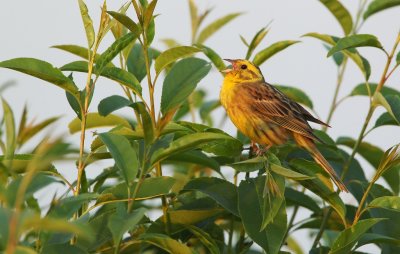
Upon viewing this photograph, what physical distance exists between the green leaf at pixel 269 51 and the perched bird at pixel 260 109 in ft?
2.33

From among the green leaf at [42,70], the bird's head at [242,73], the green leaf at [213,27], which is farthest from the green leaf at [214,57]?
the bird's head at [242,73]

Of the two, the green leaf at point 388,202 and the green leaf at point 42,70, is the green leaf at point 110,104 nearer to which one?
the green leaf at point 42,70

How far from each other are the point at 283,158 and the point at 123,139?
1083 millimetres

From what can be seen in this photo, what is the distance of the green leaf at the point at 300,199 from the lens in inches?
114

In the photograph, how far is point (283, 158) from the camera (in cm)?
312

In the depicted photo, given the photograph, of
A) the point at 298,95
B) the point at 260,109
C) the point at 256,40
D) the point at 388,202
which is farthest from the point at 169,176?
the point at 260,109

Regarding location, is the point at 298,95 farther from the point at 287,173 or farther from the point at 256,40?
the point at 287,173

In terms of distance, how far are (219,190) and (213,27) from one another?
1.42m

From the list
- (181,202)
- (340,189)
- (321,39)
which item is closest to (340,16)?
(321,39)

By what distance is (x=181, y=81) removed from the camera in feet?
8.00

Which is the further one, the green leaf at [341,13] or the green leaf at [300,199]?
the green leaf at [341,13]

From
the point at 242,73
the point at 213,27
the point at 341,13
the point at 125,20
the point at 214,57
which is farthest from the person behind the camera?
the point at 242,73

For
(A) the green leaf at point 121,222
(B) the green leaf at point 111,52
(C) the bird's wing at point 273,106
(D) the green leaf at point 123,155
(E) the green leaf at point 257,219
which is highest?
(B) the green leaf at point 111,52

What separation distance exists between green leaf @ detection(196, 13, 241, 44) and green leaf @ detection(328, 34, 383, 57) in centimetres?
99
